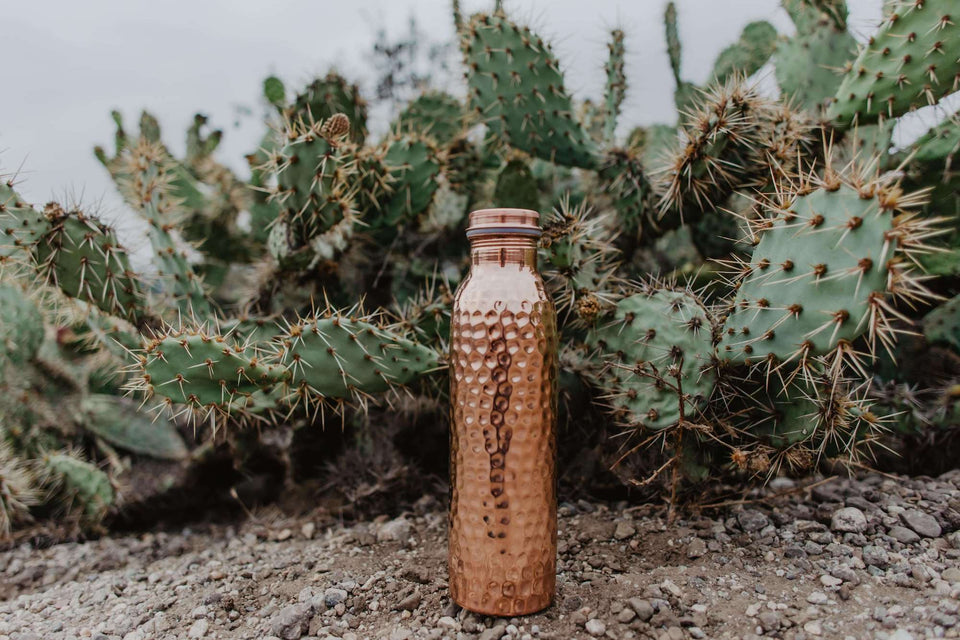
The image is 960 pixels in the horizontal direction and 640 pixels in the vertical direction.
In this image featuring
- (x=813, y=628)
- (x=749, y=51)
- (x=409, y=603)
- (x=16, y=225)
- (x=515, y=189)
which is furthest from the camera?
(x=749, y=51)

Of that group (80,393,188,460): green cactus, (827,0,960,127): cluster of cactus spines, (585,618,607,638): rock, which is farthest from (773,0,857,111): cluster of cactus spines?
(80,393,188,460): green cactus

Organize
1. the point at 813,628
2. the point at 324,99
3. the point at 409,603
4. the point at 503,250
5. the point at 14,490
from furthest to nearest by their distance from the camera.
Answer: the point at 324,99
the point at 14,490
the point at 409,603
the point at 503,250
the point at 813,628

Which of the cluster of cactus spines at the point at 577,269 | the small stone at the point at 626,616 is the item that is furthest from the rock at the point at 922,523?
the cluster of cactus spines at the point at 577,269

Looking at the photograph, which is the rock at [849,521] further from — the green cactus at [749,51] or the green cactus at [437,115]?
the green cactus at [437,115]

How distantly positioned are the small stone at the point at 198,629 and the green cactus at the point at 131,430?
114cm

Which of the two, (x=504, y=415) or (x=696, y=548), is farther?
(x=696, y=548)

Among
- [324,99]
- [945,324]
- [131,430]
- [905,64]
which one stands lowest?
[131,430]

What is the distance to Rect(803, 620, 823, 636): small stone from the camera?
115 centimetres

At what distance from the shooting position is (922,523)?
58.1 inches

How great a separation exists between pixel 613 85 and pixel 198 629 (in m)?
1.89

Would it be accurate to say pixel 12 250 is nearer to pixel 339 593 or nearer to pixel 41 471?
pixel 41 471

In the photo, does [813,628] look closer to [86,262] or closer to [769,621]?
[769,621]

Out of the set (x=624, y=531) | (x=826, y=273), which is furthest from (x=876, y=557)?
(x=826, y=273)

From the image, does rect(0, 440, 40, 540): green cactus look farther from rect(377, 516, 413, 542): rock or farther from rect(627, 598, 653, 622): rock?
rect(627, 598, 653, 622): rock
